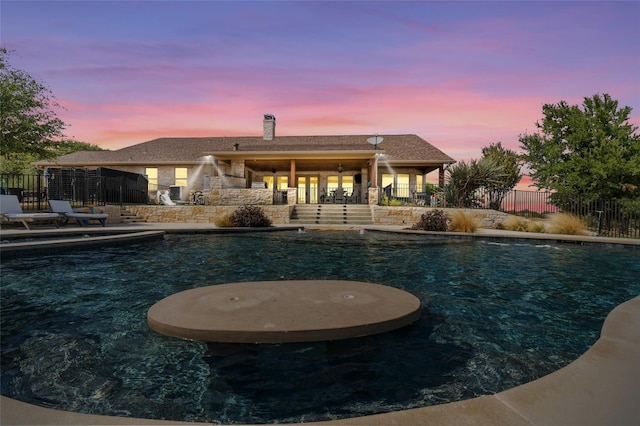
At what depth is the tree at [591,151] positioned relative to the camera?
16484mm

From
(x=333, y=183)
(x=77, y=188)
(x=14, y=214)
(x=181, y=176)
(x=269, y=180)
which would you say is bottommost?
(x=14, y=214)

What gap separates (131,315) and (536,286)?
5775 mm

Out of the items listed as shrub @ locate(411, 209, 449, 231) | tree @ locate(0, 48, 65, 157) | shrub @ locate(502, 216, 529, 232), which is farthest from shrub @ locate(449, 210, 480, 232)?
tree @ locate(0, 48, 65, 157)

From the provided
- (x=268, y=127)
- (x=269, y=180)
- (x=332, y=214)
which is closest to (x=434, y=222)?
(x=332, y=214)

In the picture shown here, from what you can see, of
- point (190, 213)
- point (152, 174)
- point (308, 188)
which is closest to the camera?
point (190, 213)

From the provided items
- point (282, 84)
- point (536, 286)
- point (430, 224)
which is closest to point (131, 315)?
point (536, 286)

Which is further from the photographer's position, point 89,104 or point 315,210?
point 315,210

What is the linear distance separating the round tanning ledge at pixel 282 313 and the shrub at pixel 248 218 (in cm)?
995

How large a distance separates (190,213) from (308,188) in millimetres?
9876

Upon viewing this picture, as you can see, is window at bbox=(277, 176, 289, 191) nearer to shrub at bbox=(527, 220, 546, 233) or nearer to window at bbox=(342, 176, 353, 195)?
window at bbox=(342, 176, 353, 195)

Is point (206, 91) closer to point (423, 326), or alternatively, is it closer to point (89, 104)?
point (89, 104)

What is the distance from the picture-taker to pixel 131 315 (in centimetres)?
385

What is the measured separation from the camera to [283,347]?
292 centimetres

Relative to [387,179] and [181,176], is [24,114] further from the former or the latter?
[387,179]
